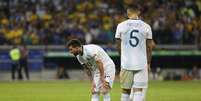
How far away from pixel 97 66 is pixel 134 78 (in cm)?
135

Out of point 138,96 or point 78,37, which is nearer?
point 138,96

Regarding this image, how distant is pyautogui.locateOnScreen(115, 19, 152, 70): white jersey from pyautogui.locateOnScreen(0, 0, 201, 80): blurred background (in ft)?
67.1

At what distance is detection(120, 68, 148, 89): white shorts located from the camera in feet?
43.1

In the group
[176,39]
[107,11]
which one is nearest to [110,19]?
[107,11]

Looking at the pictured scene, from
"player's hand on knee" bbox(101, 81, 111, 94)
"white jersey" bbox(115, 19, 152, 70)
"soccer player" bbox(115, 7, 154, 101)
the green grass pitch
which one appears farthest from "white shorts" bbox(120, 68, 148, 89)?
the green grass pitch

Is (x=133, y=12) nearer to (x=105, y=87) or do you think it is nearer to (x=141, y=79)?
(x=141, y=79)

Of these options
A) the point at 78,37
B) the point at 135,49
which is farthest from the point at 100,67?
the point at 78,37

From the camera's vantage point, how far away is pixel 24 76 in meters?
35.9

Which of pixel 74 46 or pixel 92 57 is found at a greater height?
pixel 74 46

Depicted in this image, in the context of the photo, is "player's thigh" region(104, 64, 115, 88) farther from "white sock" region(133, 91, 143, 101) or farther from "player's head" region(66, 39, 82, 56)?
"white sock" region(133, 91, 143, 101)

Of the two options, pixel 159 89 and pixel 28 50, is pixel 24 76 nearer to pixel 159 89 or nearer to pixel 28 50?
pixel 28 50

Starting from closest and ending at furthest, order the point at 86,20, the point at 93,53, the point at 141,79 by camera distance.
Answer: the point at 141,79 < the point at 93,53 < the point at 86,20

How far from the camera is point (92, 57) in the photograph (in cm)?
1407

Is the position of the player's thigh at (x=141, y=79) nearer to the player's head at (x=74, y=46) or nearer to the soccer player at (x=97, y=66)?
the soccer player at (x=97, y=66)
